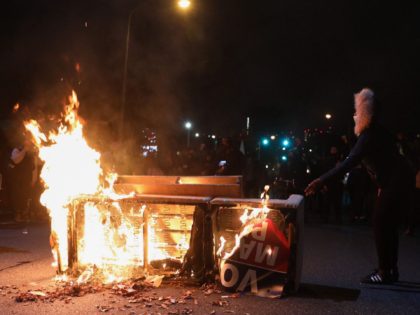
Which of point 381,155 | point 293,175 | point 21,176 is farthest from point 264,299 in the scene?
point 21,176

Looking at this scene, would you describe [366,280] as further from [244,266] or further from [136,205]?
[136,205]

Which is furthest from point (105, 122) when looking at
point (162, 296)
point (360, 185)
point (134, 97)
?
point (162, 296)

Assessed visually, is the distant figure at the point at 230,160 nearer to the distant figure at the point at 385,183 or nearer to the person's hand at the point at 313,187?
the distant figure at the point at 385,183

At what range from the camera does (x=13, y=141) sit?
1454 cm

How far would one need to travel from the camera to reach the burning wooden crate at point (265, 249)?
16.8 ft

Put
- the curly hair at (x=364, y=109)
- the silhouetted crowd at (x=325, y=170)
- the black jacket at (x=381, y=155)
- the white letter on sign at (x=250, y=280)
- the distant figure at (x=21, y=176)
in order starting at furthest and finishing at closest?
the silhouetted crowd at (x=325, y=170) < the distant figure at (x=21, y=176) < the curly hair at (x=364, y=109) < the black jacket at (x=381, y=155) < the white letter on sign at (x=250, y=280)

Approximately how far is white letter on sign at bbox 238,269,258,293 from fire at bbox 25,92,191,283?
3.21 feet

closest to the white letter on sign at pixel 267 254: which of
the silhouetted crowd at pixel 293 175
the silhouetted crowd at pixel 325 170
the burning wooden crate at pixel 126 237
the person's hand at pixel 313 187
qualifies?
the person's hand at pixel 313 187

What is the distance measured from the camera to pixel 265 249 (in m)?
5.19

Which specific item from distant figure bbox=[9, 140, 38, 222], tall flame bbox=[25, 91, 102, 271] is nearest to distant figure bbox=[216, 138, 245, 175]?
distant figure bbox=[9, 140, 38, 222]

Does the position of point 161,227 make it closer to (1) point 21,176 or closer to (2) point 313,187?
(2) point 313,187

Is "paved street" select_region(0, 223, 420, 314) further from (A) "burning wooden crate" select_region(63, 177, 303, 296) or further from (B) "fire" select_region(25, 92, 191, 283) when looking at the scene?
(B) "fire" select_region(25, 92, 191, 283)

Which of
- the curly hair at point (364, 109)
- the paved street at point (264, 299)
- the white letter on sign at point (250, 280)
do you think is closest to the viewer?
the paved street at point (264, 299)

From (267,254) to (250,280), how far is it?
34 cm
